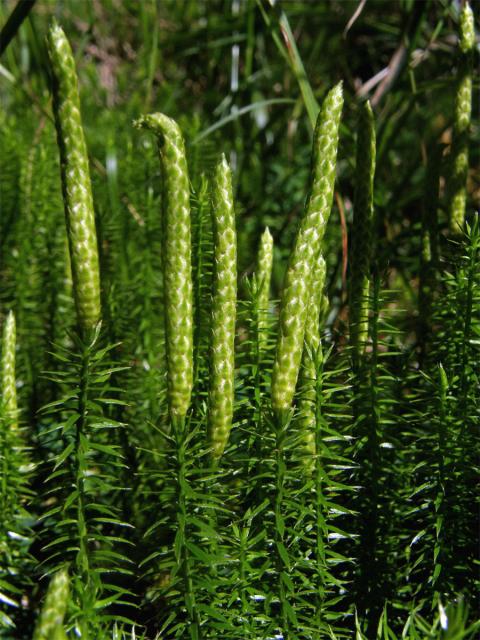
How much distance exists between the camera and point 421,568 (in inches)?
33.5

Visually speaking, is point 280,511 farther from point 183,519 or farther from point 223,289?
point 223,289

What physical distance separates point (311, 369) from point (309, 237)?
163mm

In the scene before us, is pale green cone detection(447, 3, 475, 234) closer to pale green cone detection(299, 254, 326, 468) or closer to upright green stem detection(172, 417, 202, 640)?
pale green cone detection(299, 254, 326, 468)

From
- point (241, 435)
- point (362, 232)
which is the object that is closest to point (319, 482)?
point (241, 435)

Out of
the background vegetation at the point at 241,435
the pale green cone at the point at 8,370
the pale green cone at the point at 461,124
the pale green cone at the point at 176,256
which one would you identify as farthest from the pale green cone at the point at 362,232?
the pale green cone at the point at 8,370

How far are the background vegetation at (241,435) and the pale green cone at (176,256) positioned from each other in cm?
5

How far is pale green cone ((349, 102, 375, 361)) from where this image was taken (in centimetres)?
83

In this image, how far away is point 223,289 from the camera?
665 mm

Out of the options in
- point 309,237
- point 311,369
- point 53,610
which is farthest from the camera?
point 311,369

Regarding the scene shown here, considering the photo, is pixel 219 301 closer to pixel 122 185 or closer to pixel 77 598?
pixel 77 598

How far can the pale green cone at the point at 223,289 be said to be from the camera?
648mm

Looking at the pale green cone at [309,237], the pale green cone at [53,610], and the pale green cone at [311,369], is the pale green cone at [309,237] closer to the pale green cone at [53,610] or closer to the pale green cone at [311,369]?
the pale green cone at [311,369]

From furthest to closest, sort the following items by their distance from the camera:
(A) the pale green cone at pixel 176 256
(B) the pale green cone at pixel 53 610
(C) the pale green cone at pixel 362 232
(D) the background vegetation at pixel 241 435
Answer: (C) the pale green cone at pixel 362 232, (D) the background vegetation at pixel 241 435, (A) the pale green cone at pixel 176 256, (B) the pale green cone at pixel 53 610

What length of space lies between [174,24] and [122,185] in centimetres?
127
